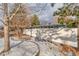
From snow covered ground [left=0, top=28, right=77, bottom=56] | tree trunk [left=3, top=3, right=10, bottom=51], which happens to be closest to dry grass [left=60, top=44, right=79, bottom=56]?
snow covered ground [left=0, top=28, right=77, bottom=56]

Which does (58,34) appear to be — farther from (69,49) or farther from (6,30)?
(6,30)

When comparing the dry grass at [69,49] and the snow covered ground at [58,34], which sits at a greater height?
the snow covered ground at [58,34]

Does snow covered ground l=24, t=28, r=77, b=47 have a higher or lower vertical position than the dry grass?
higher

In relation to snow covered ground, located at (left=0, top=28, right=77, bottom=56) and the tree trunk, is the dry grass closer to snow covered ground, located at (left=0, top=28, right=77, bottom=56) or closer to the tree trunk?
snow covered ground, located at (left=0, top=28, right=77, bottom=56)

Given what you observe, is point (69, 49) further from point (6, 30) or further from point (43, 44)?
point (6, 30)

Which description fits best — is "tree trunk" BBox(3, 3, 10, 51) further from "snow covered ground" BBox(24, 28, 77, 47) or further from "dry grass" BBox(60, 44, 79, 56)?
"dry grass" BBox(60, 44, 79, 56)

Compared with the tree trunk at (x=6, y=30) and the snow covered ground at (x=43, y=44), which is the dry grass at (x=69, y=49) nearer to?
the snow covered ground at (x=43, y=44)

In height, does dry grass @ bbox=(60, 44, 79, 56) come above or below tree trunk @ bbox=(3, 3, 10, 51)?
below

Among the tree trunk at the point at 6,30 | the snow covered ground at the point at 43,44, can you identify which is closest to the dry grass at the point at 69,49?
the snow covered ground at the point at 43,44

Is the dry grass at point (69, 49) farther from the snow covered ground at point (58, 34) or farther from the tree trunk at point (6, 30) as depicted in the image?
the tree trunk at point (6, 30)

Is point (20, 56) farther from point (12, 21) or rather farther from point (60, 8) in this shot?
point (60, 8)

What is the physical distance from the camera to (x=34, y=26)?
0.61 metres

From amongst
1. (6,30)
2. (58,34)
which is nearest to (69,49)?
(58,34)

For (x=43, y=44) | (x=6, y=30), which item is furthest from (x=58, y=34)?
(x=6, y=30)
